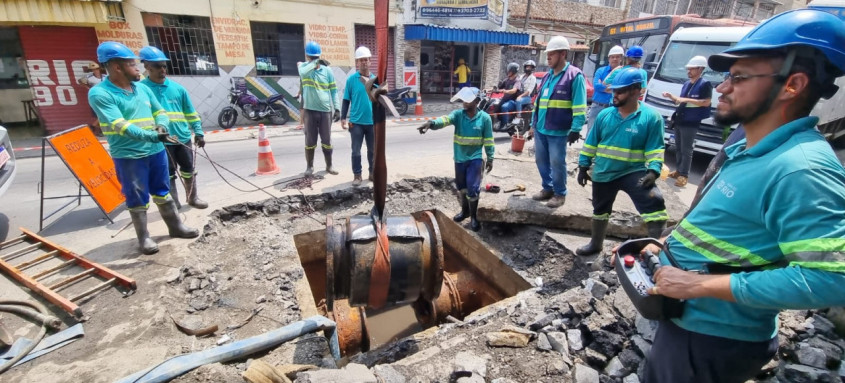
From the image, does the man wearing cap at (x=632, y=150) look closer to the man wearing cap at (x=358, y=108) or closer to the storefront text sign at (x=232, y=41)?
the man wearing cap at (x=358, y=108)

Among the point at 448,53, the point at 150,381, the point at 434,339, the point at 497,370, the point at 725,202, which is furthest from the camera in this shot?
the point at 448,53

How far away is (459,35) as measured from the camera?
13.5 m

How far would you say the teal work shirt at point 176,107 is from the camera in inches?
175

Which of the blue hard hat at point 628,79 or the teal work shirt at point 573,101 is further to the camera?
the teal work shirt at point 573,101

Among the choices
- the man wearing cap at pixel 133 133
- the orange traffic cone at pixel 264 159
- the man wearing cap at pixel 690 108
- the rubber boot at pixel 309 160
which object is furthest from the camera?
the orange traffic cone at pixel 264 159

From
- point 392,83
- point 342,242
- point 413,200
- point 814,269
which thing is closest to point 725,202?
point 814,269

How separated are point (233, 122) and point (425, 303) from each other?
29.6 ft

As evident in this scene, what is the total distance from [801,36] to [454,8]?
1427 cm

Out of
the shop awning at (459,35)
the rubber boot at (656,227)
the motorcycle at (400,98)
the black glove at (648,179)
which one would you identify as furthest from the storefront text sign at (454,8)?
the rubber boot at (656,227)

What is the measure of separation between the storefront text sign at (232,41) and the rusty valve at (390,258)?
9953 mm

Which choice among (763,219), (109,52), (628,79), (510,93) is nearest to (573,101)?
(628,79)

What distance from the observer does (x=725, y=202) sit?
4.49ft

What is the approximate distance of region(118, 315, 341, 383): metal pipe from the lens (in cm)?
203

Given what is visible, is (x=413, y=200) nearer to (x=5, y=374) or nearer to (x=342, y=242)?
(x=342, y=242)
